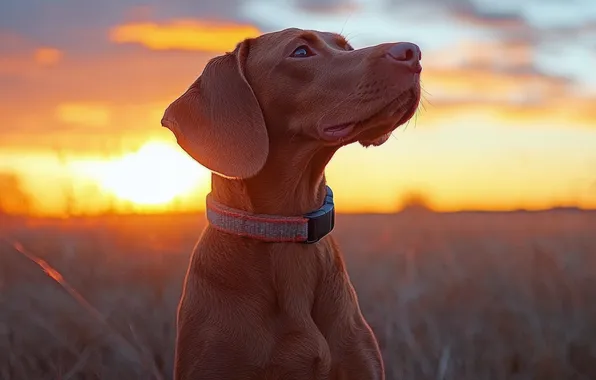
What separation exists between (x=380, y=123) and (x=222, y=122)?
0.77 meters

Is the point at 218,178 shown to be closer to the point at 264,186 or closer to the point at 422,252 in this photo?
the point at 264,186

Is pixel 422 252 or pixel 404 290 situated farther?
pixel 422 252

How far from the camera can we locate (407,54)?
13.6 ft

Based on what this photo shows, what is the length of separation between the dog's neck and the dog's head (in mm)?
112

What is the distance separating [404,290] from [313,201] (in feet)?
6.80

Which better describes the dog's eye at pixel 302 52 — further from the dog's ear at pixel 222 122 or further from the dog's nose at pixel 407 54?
the dog's nose at pixel 407 54

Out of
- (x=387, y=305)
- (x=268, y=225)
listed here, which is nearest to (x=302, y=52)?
(x=268, y=225)

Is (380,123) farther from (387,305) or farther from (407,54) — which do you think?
(387,305)

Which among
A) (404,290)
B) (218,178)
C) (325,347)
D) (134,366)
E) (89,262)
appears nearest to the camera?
(325,347)

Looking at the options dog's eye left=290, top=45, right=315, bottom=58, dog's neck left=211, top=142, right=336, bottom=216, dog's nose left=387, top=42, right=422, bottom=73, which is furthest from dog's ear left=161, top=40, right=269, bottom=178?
dog's nose left=387, top=42, right=422, bottom=73

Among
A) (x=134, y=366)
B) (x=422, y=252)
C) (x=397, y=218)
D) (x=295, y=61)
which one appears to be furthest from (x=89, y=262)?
(x=397, y=218)

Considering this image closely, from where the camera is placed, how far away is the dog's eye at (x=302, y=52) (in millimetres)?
4578

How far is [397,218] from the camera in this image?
12.4m

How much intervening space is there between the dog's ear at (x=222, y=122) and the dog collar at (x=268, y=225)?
20 centimetres
